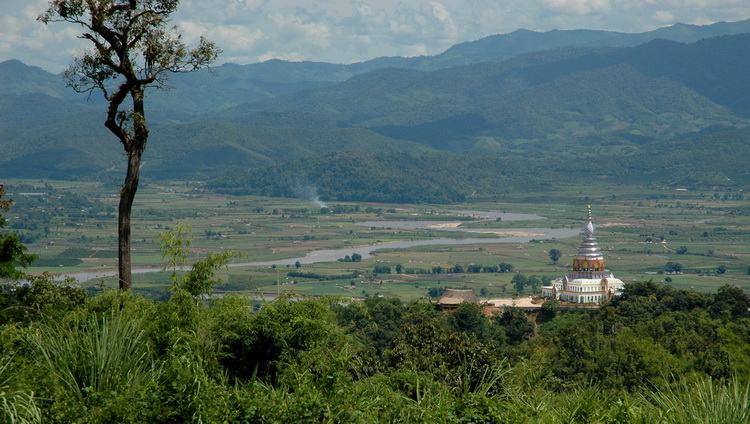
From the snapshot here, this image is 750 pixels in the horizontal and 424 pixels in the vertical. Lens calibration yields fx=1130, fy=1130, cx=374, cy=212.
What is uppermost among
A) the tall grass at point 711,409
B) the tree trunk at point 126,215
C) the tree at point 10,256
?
the tree trunk at point 126,215

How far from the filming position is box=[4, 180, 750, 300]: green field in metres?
104

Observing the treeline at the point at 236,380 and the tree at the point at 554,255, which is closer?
the treeline at the point at 236,380

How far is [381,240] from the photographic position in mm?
147625

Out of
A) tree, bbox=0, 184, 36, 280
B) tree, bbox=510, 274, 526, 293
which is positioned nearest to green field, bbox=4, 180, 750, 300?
tree, bbox=510, 274, 526, 293

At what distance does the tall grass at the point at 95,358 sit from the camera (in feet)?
46.9

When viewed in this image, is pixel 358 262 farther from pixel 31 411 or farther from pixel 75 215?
pixel 31 411

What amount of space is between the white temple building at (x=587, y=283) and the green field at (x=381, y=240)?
23.0 metres

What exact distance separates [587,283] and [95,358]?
177 feet

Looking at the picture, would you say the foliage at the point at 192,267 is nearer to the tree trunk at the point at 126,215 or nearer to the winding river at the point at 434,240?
the tree trunk at the point at 126,215

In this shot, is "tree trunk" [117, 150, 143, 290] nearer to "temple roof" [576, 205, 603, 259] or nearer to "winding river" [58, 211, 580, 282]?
"temple roof" [576, 205, 603, 259]

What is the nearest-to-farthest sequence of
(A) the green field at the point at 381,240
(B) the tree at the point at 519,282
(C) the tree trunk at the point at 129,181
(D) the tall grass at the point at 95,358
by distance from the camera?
(D) the tall grass at the point at 95,358 → (C) the tree trunk at the point at 129,181 → (B) the tree at the point at 519,282 → (A) the green field at the point at 381,240

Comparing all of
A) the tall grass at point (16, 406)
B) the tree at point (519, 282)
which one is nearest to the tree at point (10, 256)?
the tall grass at point (16, 406)

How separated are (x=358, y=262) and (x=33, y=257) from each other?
94.4m

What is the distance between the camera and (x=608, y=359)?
36406 mm
